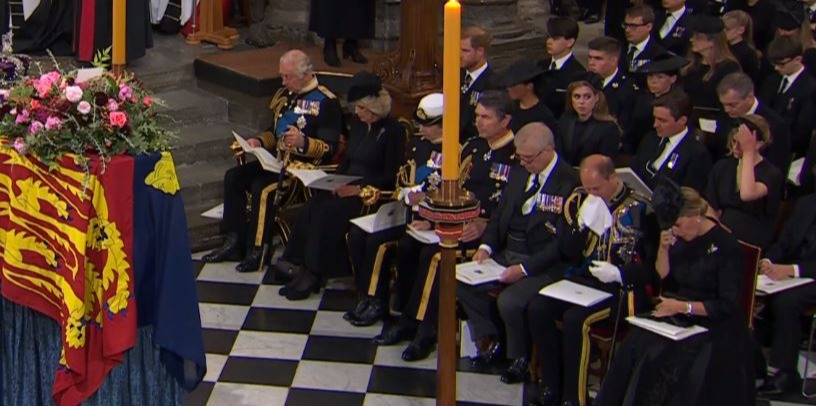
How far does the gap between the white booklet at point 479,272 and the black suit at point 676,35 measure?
11.5 ft

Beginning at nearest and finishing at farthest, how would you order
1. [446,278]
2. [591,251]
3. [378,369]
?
[446,278] < [591,251] < [378,369]

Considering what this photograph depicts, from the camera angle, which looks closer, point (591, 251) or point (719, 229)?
point (719, 229)

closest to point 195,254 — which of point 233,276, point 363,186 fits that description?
point 233,276

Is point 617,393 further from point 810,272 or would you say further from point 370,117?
point 370,117

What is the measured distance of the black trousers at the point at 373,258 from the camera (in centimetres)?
788

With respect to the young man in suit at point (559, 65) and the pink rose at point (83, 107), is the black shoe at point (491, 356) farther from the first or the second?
the pink rose at point (83, 107)

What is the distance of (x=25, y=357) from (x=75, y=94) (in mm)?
1160

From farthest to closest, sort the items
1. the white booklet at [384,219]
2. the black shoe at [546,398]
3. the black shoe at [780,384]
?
1. the white booklet at [384,219]
2. the black shoe at [780,384]
3. the black shoe at [546,398]

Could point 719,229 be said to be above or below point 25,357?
above

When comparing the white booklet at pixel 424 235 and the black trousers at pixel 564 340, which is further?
the white booklet at pixel 424 235

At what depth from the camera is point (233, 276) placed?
8703mm

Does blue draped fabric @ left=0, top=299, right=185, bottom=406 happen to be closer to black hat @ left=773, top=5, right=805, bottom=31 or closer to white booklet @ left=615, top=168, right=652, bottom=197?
white booklet @ left=615, top=168, right=652, bottom=197

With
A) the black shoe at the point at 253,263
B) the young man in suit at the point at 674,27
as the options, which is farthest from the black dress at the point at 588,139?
the young man in suit at the point at 674,27

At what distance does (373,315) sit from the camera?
26.0ft
